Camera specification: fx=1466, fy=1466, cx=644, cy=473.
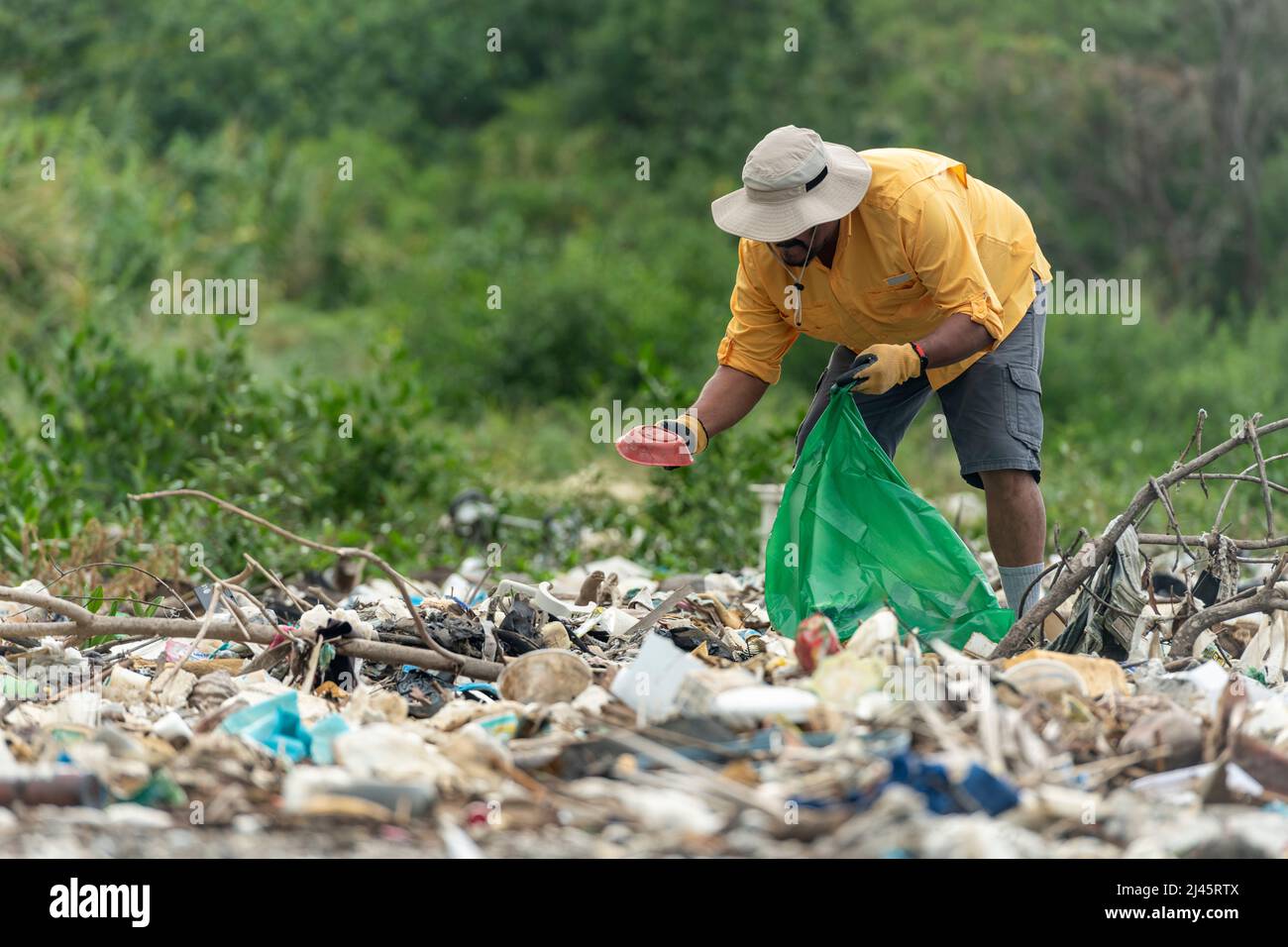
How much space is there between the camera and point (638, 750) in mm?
2484

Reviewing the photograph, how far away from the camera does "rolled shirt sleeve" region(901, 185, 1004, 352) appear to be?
3398mm

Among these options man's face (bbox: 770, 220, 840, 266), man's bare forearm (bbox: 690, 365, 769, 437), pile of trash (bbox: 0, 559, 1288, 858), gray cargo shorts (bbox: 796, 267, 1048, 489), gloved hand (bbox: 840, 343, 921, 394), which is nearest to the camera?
pile of trash (bbox: 0, 559, 1288, 858)

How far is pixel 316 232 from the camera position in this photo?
15.9 meters

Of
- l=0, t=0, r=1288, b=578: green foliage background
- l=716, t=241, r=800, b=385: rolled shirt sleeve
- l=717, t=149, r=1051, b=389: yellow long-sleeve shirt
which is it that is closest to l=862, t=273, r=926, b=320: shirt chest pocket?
l=717, t=149, r=1051, b=389: yellow long-sleeve shirt

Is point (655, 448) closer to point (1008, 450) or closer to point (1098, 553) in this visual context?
point (1008, 450)

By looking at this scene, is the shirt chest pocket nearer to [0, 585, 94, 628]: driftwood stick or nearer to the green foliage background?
[0, 585, 94, 628]: driftwood stick

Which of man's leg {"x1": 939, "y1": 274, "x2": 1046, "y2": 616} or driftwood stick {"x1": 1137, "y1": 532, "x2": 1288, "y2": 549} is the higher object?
man's leg {"x1": 939, "y1": 274, "x2": 1046, "y2": 616}

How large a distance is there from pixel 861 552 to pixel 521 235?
11942mm

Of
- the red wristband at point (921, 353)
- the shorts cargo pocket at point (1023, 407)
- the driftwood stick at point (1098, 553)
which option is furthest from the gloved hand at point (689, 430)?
the driftwood stick at point (1098, 553)

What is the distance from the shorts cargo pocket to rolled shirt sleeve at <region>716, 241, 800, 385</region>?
23.0 inches

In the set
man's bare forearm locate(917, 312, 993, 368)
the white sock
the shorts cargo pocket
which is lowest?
the white sock

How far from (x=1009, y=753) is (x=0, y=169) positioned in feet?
31.4

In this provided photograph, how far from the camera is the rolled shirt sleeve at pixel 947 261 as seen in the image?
3398 mm
